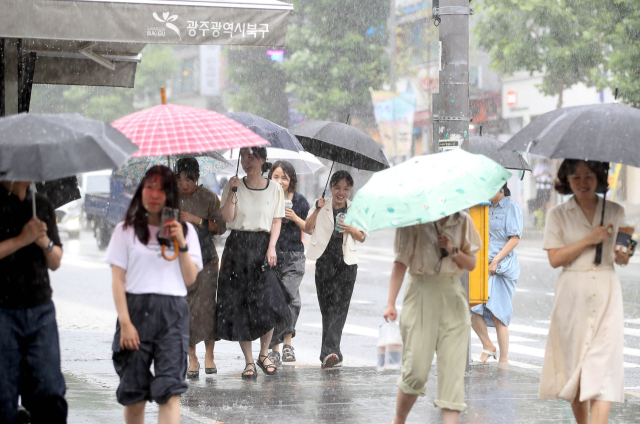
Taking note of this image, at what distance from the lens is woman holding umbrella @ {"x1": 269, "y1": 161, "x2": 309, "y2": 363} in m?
8.72

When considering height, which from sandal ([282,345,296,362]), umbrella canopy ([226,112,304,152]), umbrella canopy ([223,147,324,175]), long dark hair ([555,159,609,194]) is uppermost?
umbrella canopy ([226,112,304,152])

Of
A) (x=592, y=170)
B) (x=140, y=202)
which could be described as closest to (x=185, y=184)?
(x=140, y=202)

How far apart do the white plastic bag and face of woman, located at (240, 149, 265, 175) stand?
2.73 metres

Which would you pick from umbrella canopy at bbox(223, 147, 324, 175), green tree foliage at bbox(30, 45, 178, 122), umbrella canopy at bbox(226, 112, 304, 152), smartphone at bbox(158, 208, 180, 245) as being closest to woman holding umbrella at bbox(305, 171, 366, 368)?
umbrella canopy at bbox(226, 112, 304, 152)

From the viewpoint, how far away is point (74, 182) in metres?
5.77

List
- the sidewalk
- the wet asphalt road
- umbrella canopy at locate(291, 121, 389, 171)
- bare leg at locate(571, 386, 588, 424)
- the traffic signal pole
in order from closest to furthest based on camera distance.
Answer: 1. bare leg at locate(571, 386, 588, 424)
2. the sidewalk
3. the wet asphalt road
4. the traffic signal pole
5. umbrella canopy at locate(291, 121, 389, 171)

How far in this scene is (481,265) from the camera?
795 centimetres

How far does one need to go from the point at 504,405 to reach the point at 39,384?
355 cm

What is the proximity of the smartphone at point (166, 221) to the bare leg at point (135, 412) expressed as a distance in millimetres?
896

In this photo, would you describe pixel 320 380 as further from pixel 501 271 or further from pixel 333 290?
pixel 501 271

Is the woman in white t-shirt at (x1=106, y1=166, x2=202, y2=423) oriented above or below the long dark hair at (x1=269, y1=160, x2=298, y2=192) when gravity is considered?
below

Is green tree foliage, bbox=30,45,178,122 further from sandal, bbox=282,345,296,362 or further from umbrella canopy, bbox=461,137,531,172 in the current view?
umbrella canopy, bbox=461,137,531,172

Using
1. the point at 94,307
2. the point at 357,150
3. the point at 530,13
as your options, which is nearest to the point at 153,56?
the point at 530,13

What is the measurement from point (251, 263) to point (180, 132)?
2882 mm
